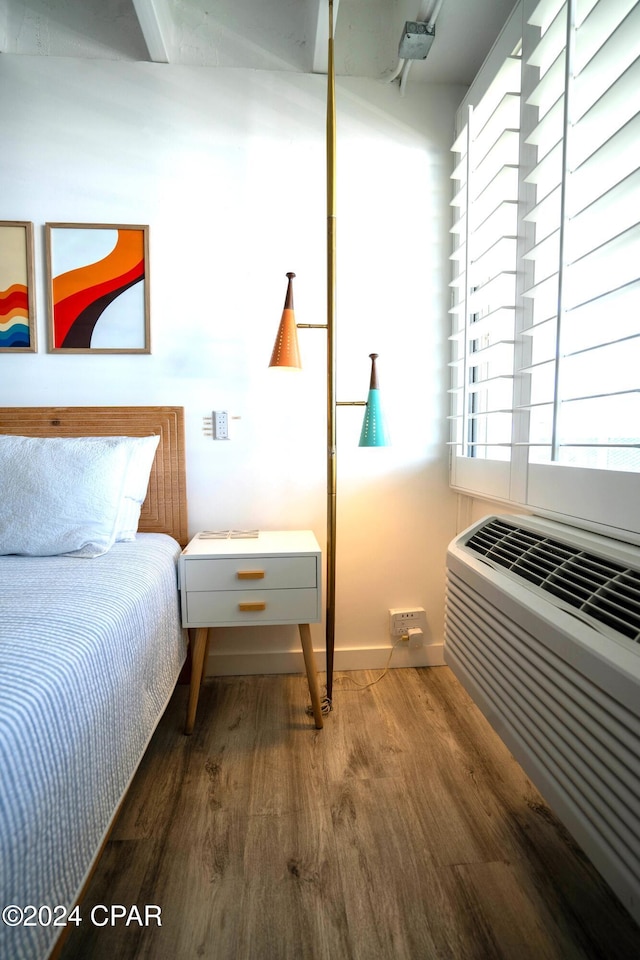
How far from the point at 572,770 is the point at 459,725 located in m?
0.84

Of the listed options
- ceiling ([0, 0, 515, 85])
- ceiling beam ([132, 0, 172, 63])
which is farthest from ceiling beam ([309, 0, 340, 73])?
ceiling beam ([132, 0, 172, 63])

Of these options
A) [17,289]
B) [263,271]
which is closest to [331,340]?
[263,271]

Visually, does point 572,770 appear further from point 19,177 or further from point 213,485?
point 19,177

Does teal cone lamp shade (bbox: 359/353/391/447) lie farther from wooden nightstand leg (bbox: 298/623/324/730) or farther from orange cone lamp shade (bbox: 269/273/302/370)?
wooden nightstand leg (bbox: 298/623/324/730)

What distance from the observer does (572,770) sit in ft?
2.59

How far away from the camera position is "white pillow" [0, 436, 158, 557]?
1.39 m

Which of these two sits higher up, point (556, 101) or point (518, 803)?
point (556, 101)

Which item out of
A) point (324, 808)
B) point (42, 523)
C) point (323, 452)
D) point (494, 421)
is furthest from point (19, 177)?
point (324, 808)

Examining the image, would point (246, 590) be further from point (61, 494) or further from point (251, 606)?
point (61, 494)

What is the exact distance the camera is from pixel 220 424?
6.08 ft

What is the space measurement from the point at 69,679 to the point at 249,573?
767mm

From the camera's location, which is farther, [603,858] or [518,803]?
[518,803]

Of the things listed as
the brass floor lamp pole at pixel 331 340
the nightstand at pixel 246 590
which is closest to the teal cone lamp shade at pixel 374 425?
the brass floor lamp pole at pixel 331 340

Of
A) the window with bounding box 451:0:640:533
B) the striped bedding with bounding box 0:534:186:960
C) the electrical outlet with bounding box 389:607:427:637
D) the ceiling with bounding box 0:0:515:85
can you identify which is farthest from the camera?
the electrical outlet with bounding box 389:607:427:637
